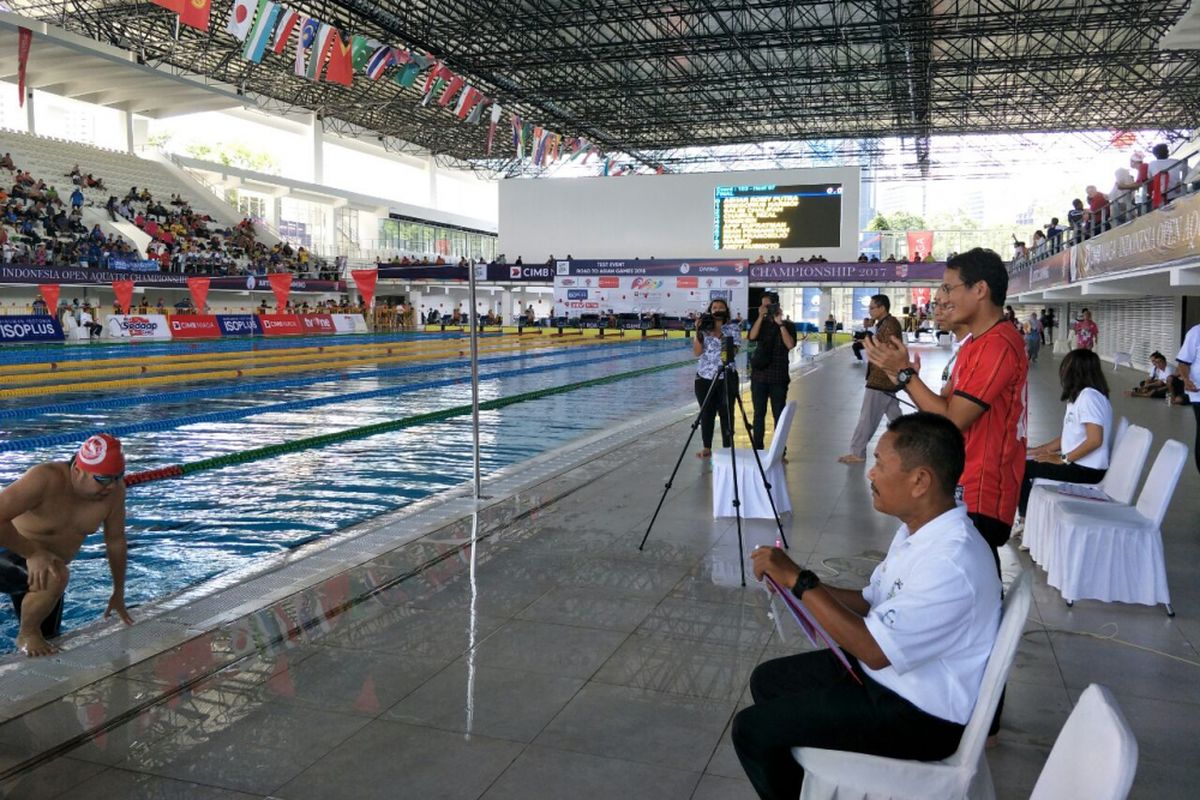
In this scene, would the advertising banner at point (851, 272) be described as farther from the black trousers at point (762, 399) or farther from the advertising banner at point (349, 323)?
the black trousers at point (762, 399)

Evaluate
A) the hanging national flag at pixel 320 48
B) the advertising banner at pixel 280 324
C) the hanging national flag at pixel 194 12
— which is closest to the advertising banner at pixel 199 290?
the advertising banner at pixel 280 324

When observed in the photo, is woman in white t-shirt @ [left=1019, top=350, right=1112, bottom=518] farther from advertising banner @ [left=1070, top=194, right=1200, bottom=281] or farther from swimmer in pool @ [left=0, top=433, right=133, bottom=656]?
advertising banner @ [left=1070, top=194, right=1200, bottom=281]

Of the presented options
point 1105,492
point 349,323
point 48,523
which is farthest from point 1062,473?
point 349,323

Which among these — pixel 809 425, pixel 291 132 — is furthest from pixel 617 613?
pixel 291 132

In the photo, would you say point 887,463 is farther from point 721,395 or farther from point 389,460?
point 389,460

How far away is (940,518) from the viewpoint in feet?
6.83

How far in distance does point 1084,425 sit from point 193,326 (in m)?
27.0

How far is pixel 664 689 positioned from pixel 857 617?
4.53 feet

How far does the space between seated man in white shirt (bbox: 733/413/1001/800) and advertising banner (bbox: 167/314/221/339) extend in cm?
2795

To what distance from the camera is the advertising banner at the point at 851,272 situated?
33.8 m

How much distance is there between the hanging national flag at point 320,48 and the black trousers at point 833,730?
65.2 ft

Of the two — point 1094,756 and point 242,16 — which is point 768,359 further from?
point 242,16

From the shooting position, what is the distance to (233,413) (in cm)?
1068

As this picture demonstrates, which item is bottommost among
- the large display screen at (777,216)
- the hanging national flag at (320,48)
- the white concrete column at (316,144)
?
the large display screen at (777,216)
